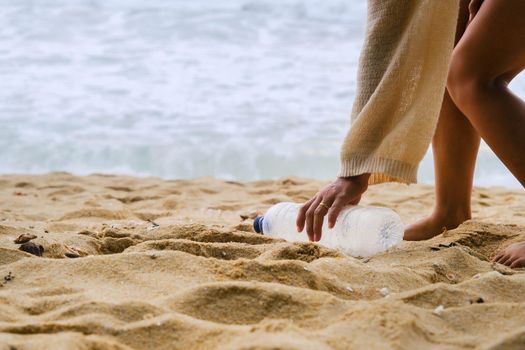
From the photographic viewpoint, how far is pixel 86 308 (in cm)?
148

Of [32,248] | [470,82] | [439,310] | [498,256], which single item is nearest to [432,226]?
[498,256]

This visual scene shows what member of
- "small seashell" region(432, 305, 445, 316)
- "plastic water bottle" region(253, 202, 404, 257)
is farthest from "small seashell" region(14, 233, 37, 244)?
"small seashell" region(432, 305, 445, 316)

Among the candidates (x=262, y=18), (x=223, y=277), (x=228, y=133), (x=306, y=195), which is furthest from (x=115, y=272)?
(x=262, y=18)

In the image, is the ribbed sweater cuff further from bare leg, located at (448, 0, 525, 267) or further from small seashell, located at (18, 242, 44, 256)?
small seashell, located at (18, 242, 44, 256)

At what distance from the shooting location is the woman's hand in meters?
2.10

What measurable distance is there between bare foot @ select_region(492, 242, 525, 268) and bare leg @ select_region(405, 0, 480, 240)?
18.6 inches

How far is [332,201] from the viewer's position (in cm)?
213

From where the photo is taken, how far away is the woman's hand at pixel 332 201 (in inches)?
82.7

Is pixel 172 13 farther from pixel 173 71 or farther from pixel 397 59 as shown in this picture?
pixel 397 59

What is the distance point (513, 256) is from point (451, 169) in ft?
2.06


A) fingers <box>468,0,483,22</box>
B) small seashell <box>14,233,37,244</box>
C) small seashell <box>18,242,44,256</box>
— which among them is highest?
fingers <box>468,0,483,22</box>

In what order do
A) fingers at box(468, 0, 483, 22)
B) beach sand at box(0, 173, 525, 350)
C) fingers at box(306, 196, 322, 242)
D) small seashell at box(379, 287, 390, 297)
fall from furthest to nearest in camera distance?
fingers at box(468, 0, 483, 22)
fingers at box(306, 196, 322, 242)
small seashell at box(379, 287, 390, 297)
beach sand at box(0, 173, 525, 350)

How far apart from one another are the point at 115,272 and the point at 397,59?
101 cm

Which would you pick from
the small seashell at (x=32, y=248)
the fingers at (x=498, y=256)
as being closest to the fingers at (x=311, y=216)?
the fingers at (x=498, y=256)
